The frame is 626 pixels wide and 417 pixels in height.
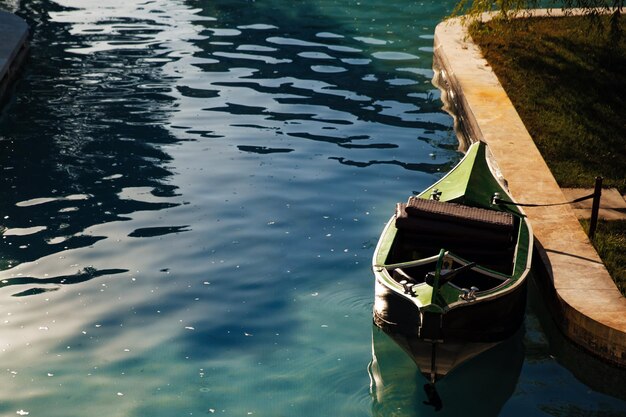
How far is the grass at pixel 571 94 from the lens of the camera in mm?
13750

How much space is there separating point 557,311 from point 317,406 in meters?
2.85

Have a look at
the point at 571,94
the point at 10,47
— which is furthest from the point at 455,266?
the point at 10,47

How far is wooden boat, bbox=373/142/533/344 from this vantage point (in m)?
9.41

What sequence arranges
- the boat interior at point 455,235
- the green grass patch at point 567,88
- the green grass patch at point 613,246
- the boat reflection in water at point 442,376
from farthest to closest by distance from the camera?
the green grass patch at point 567,88
the green grass patch at point 613,246
the boat interior at point 455,235
the boat reflection in water at point 442,376

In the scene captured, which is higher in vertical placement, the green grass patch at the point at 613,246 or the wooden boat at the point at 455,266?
the wooden boat at the point at 455,266

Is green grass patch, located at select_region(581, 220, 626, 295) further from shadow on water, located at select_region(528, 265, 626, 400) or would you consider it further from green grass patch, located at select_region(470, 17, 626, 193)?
green grass patch, located at select_region(470, 17, 626, 193)

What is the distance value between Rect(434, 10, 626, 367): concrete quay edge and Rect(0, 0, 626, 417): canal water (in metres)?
0.31

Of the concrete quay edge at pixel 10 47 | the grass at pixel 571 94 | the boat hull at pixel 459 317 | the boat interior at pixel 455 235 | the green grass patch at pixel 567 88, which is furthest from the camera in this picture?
the concrete quay edge at pixel 10 47

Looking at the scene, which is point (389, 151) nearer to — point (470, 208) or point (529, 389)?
point (470, 208)

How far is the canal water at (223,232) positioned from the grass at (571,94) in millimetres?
1324

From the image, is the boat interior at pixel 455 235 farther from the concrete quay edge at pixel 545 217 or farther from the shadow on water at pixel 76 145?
the shadow on water at pixel 76 145

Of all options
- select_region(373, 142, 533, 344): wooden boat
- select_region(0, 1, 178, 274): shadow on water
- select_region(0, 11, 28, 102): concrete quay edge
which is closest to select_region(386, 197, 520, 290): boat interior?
select_region(373, 142, 533, 344): wooden boat

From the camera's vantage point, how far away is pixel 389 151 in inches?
641

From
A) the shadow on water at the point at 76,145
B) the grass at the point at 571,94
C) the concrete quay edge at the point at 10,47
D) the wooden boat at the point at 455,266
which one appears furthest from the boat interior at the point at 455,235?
the concrete quay edge at the point at 10,47
